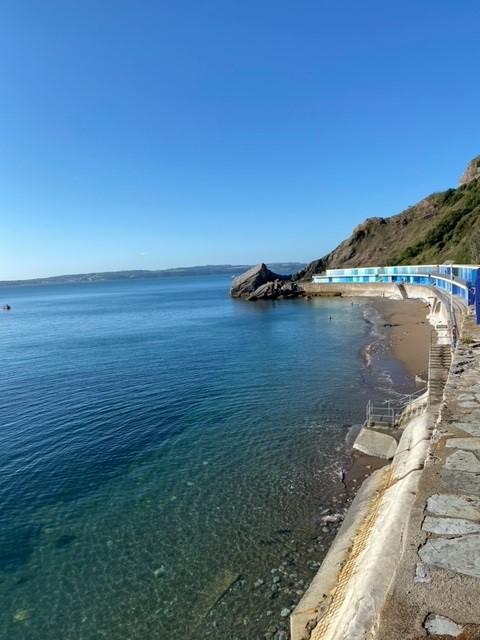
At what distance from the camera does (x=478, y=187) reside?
85.2 meters

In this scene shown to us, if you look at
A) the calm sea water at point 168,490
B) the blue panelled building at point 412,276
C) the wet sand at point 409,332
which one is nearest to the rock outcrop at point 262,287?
the blue panelled building at point 412,276

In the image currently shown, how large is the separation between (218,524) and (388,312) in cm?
4802

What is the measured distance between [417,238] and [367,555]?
104 metres

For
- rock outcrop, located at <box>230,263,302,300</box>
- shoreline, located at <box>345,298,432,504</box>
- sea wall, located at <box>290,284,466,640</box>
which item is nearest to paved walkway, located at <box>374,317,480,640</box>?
sea wall, located at <box>290,284,466,640</box>

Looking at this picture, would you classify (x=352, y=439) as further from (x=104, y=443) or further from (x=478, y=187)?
(x=478, y=187)

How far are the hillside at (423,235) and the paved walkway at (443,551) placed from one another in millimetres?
51504

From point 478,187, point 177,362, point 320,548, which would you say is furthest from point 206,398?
point 478,187

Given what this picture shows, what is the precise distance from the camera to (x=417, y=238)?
329 ft

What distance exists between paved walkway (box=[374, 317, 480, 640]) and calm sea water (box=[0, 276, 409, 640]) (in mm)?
4299

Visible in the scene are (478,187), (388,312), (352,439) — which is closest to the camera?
(352,439)

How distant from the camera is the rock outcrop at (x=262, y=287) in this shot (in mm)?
91500

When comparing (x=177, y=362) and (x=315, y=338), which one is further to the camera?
(x=315, y=338)

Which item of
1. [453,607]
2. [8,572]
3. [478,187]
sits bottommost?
[8,572]

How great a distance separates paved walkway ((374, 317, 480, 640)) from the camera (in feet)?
14.5
